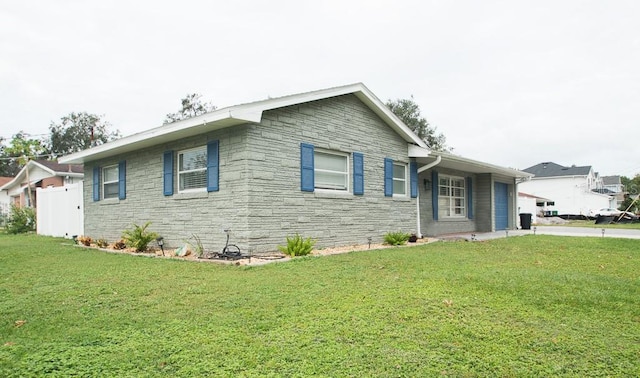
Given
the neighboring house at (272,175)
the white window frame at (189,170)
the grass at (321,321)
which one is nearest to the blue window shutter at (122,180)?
the neighboring house at (272,175)

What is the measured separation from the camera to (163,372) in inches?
104

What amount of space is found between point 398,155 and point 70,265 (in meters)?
9.20

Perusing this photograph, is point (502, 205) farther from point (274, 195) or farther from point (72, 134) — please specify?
point (72, 134)

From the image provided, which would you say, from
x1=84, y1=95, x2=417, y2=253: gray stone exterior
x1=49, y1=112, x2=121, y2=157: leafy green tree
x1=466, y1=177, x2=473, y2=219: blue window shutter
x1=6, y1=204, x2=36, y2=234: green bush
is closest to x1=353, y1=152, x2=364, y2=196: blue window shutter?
x1=84, y1=95, x2=417, y2=253: gray stone exterior

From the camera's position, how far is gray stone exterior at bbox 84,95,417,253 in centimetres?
845

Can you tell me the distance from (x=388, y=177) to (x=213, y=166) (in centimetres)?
545

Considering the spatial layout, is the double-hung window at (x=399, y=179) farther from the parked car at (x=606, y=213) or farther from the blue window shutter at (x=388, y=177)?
the parked car at (x=606, y=213)

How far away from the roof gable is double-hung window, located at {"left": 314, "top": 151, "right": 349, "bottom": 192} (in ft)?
5.02

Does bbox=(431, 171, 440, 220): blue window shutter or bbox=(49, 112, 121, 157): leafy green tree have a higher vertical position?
bbox=(49, 112, 121, 157): leafy green tree

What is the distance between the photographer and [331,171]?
1041 centimetres

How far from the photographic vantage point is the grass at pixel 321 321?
2.77 metres

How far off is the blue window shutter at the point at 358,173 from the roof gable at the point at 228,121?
1705 millimetres

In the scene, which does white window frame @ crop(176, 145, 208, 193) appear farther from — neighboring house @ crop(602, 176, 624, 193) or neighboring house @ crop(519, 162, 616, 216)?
neighboring house @ crop(602, 176, 624, 193)

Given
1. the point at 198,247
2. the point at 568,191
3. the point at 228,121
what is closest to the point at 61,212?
the point at 198,247
